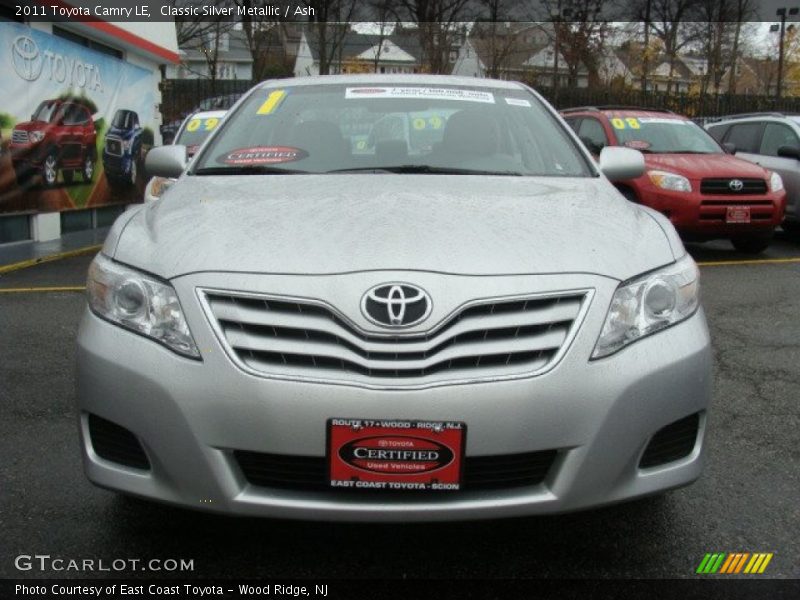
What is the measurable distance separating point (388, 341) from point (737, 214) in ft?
23.9

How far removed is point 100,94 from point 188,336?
10157mm

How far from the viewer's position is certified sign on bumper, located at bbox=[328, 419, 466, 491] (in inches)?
79.8

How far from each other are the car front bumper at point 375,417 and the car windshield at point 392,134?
4.15 feet

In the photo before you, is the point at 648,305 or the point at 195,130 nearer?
the point at 648,305

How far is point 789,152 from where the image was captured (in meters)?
9.88

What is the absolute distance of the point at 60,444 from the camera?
339 cm

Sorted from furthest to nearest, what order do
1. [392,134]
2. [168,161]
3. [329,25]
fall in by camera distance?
[329,25] → [168,161] → [392,134]

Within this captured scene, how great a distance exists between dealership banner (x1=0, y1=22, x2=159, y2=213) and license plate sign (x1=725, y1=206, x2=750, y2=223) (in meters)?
7.58

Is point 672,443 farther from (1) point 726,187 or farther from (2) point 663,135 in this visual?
(2) point 663,135

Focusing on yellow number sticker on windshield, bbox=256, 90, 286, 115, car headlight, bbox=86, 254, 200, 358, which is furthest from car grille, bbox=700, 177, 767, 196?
car headlight, bbox=86, 254, 200, 358

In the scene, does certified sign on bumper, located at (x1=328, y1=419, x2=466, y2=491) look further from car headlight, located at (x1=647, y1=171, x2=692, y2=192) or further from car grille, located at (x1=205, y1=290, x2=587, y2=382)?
car headlight, located at (x1=647, y1=171, x2=692, y2=192)

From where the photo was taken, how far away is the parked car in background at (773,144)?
983 cm

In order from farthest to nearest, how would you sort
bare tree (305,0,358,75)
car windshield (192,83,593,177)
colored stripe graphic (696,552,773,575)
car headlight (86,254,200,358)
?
bare tree (305,0,358,75)
car windshield (192,83,593,177)
colored stripe graphic (696,552,773,575)
car headlight (86,254,200,358)

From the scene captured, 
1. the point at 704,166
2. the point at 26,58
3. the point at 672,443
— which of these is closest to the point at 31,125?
the point at 26,58
